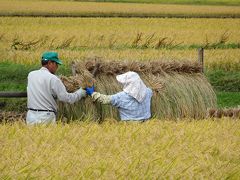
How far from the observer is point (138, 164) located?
7234mm

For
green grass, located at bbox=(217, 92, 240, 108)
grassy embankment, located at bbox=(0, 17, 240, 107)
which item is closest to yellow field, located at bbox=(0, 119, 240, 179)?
grassy embankment, located at bbox=(0, 17, 240, 107)

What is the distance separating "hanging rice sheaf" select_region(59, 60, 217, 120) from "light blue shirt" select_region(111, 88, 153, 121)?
0.46 meters

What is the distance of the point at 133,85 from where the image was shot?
11336mm

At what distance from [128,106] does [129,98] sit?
0.38 feet

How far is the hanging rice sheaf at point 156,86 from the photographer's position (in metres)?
11.8

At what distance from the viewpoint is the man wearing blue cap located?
1095 cm

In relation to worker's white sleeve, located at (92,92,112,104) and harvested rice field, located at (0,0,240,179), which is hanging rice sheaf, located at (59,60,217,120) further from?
worker's white sleeve, located at (92,92,112,104)

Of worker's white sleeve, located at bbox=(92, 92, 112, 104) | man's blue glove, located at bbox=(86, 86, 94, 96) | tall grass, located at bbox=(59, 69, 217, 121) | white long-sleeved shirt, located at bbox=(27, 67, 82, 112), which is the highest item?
white long-sleeved shirt, located at bbox=(27, 67, 82, 112)

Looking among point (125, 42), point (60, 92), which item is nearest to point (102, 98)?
point (60, 92)

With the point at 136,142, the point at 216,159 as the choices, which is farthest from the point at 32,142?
the point at 216,159

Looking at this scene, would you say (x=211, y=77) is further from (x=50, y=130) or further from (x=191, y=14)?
(x=191, y=14)

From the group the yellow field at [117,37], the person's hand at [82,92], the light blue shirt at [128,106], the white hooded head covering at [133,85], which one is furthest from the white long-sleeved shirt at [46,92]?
the yellow field at [117,37]

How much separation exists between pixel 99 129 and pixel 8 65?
1150 centimetres

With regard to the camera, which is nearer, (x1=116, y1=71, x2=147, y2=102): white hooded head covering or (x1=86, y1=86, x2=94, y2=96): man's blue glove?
(x1=116, y1=71, x2=147, y2=102): white hooded head covering
